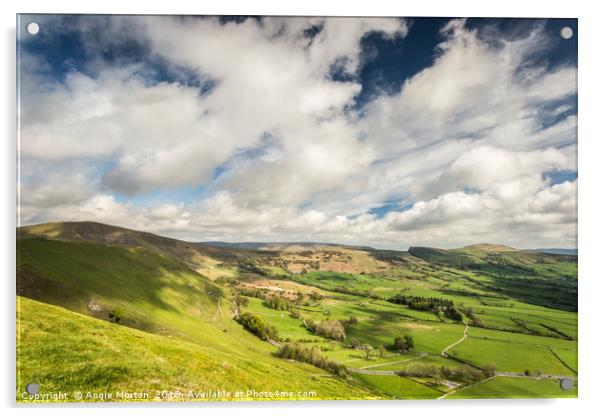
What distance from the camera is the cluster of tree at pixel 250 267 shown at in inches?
474

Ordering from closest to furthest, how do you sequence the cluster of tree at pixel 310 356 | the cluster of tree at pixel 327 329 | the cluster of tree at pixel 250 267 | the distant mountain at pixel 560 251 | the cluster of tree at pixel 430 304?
the distant mountain at pixel 560 251, the cluster of tree at pixel 310 356, the cluster of tree at pixel 327 329, the cluster of tree at pixel 430 304, the cluster of tree at pixel 250 267

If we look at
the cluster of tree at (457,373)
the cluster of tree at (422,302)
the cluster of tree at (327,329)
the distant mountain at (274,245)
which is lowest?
the cluster of tree at (457,373)

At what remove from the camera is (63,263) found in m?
10.0

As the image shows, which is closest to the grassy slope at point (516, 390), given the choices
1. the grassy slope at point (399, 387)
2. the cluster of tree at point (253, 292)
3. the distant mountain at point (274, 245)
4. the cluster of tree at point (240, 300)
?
the grassy slope at point (399, 387)

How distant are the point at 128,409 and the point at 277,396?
4035 mm

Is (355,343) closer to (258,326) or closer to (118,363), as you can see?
(258,326)

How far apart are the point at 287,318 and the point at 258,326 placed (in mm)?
1203

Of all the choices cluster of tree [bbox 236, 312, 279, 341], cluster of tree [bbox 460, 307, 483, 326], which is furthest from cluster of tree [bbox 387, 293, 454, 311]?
cluster of tree [bbox 236, 312, 279, 341]

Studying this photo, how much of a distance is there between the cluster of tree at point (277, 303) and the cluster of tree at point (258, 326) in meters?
0.83

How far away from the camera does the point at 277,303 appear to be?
37.0ft

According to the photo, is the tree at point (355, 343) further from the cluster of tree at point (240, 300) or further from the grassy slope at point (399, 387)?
the cluster of tree at point (240, 300)

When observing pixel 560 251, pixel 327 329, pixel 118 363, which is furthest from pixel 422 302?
pixel 118 363
